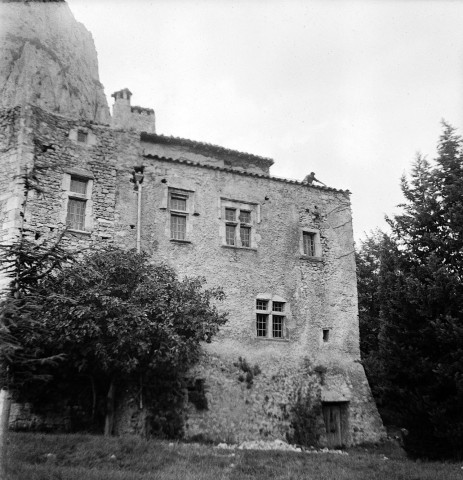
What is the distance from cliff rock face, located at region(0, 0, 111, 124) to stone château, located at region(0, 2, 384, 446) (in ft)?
60.7

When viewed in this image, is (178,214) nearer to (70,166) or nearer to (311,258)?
(70,166)

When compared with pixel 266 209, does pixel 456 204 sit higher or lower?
lower

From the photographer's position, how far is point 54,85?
118 feet

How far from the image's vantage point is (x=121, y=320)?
11375 mm

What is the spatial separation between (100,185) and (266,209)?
18.8 ft

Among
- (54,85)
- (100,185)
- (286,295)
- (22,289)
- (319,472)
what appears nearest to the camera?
(22,289)

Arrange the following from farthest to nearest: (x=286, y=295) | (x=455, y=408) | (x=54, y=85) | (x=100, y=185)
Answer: (x=54, y=85) < (x=286, y=295) < (x=100, y=185) < (x=455, y=408)

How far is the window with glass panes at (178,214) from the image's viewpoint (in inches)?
642

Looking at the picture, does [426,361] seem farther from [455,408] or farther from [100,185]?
[100,185]

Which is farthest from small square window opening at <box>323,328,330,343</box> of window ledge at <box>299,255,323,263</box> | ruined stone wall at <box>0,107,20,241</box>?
A: ruined stone wall at <box>0,107,20,241</box>

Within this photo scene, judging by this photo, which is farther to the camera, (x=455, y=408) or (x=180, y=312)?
(x=180, y=312)

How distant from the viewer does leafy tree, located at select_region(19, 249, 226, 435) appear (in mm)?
11180

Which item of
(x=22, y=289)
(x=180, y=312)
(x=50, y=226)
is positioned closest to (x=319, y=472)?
(x=180, y=312)

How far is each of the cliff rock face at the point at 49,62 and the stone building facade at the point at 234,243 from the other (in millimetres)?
18604
